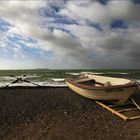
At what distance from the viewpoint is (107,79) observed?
1622cm

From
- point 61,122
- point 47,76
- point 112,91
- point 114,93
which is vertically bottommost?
point 61,122

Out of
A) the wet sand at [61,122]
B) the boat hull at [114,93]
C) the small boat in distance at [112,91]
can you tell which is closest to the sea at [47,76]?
the wet sand at [61,122]

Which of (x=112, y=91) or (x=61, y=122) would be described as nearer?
(x=61, y=122)

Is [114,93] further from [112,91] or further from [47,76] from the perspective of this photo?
[47,76]

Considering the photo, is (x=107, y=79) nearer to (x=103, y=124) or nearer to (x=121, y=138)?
(x=103, y=124)

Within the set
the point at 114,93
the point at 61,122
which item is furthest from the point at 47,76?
the point at 61,122

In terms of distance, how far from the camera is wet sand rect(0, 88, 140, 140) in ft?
25.6

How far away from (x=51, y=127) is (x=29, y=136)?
1.18 meters

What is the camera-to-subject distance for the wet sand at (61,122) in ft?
25.6

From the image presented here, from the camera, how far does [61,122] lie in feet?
30.4

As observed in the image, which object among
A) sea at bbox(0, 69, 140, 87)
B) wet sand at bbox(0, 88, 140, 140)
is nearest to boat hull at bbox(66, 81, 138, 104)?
wet sand at bbox(0, 88, 140, 140)

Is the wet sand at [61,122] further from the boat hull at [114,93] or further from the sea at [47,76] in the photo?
the sea at [47,76]

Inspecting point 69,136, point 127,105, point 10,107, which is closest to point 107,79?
point 127,105

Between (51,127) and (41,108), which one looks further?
(41,108)
